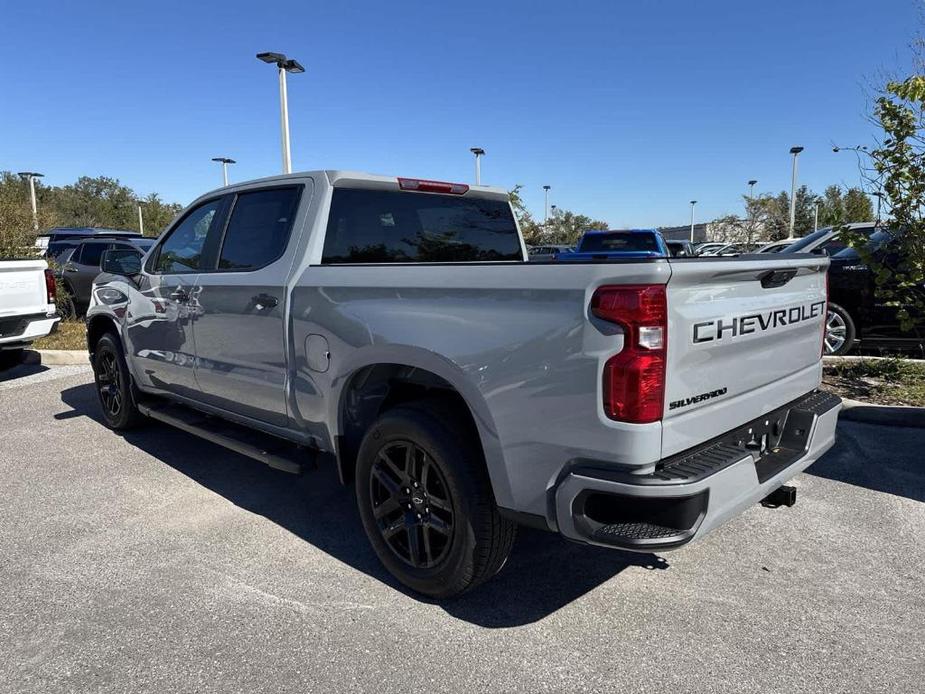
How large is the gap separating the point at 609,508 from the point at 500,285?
3.02ft

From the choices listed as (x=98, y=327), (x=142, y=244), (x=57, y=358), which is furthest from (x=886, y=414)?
(x=142, y=244)

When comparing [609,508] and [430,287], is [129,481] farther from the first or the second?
[609,508]

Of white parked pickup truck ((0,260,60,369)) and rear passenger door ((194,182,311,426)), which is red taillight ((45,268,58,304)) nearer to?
white parked pickup truck ((0,260,60,369))

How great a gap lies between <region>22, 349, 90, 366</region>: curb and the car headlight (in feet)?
12.9

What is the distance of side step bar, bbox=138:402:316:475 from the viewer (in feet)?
12.4

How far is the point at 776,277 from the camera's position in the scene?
2.91m

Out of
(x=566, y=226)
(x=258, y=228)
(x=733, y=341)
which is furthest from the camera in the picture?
(x=566, y=226)

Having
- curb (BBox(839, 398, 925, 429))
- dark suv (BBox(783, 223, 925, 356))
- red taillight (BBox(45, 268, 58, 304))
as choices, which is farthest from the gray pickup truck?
dark suv (BBox(783, 223, 925, 356))

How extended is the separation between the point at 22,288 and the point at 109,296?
295 cm

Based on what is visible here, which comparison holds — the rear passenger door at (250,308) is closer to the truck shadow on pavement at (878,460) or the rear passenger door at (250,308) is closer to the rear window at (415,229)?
the rear window at (415,229)

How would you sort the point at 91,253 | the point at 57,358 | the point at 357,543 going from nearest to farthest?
the point at 357,543, the point at 57,358, the point at 91,253

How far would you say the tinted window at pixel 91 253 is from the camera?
13047 millimetres

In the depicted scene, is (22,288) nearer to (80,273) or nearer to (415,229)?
(80,273)

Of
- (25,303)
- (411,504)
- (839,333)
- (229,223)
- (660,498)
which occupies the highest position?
(229,223)
